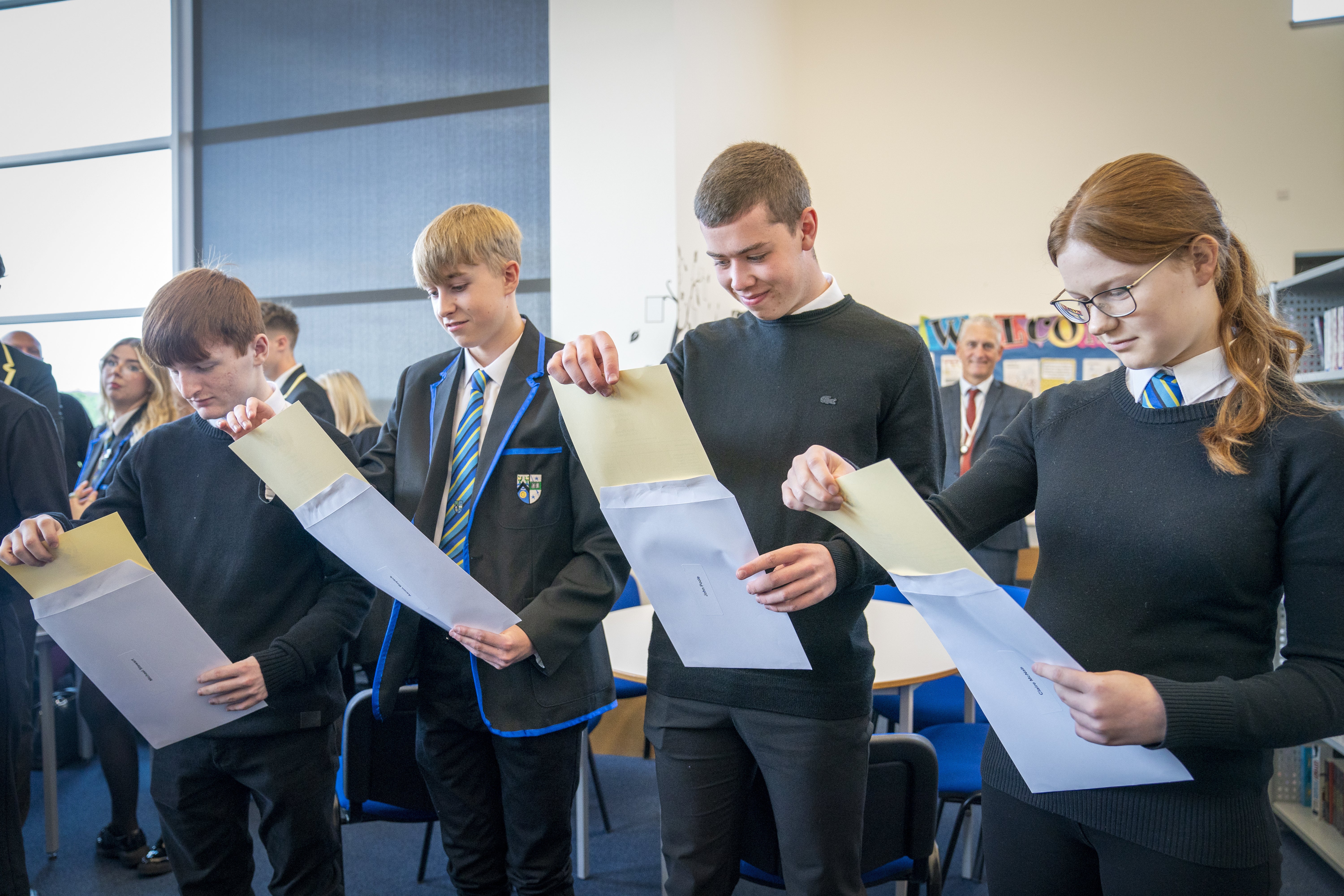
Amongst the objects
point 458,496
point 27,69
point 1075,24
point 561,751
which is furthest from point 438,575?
point 27,69

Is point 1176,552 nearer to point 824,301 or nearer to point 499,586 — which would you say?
point 824,301

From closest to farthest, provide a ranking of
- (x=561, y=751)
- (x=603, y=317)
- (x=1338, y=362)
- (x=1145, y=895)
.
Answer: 1. (x=1145, y=895)
2. (x=561, y=751)
3. (x=1338, y=362)
4. (x=603, y=317)

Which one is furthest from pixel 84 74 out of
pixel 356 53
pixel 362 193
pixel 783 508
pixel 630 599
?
pixel 783 508

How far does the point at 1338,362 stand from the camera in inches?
111

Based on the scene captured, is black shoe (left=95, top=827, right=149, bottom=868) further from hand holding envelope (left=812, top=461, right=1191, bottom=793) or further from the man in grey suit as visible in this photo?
the man in grey suit

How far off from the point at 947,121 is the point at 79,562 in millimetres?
5167

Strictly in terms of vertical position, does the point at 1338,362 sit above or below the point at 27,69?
below

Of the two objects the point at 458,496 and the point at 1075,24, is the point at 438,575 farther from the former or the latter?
the point at 1075,24

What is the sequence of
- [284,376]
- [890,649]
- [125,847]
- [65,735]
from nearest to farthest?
1. [890,649]
2. [125,847]
3. [284,376]
4. [65,735]

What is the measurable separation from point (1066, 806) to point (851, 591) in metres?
0.40

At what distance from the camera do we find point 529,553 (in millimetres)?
1541

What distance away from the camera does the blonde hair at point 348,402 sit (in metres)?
3.82

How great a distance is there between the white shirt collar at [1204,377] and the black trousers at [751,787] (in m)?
0.63

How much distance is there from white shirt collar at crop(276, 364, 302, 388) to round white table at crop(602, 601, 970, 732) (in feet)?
4.81
